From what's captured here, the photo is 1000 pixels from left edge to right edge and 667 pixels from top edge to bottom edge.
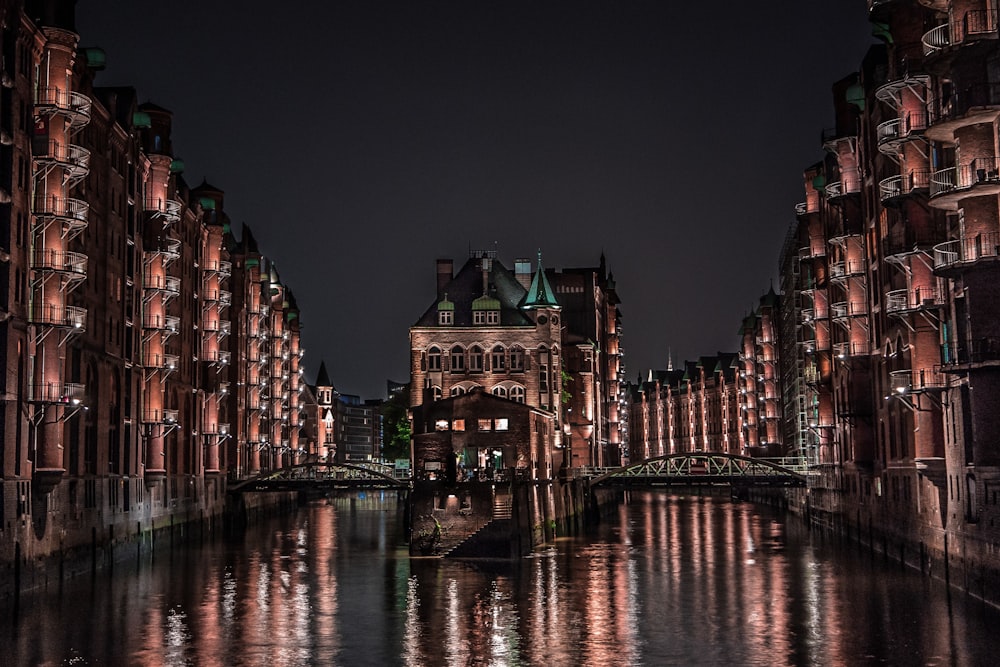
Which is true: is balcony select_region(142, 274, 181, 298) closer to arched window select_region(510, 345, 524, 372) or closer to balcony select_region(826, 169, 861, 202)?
arched window select_region(510, 345, 524, 372)

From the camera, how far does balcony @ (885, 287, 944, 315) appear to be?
182 ft

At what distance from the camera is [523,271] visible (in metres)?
134

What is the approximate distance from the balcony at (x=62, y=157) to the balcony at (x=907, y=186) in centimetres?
3771

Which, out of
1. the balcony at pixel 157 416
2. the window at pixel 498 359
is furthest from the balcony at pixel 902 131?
the window at pixel 498 359

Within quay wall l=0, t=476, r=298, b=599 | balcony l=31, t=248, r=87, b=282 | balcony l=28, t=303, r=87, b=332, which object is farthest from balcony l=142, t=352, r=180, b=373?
balcony l=28, t=303, r=87, b=332

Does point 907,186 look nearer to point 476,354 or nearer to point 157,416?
Answer: point 157,416

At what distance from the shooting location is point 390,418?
495 feet

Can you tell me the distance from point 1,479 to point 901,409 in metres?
43.2

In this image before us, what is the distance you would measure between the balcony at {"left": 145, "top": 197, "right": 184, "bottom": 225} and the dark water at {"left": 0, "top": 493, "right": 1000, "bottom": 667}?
2254cm

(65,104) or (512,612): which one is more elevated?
(65,104)

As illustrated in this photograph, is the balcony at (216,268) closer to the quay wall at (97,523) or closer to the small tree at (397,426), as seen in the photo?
the quay wall at (97,523)

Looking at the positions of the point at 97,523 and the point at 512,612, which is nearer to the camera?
the point at 512,612

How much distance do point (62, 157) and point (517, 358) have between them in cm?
6564

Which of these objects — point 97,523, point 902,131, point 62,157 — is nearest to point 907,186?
point 902,131
